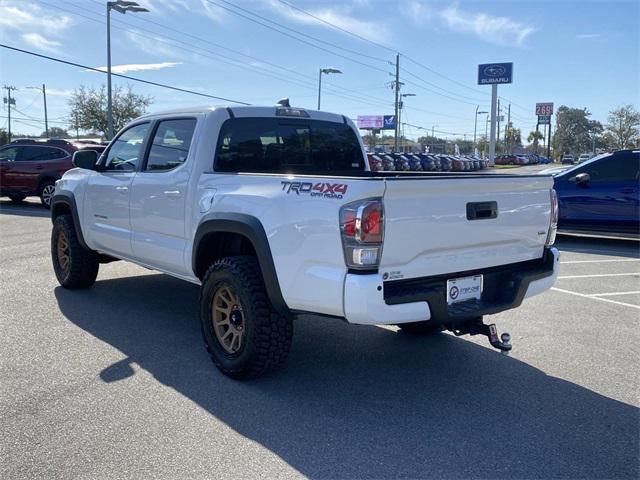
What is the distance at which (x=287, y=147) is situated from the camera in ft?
17.2

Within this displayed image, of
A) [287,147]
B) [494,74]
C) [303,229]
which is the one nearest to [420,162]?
[494,74]

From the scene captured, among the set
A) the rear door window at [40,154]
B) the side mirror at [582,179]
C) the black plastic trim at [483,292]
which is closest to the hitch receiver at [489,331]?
the black plastic trim at [483,292]

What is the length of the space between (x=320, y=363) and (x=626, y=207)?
7.83 meters

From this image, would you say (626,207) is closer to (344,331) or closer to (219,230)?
(344,331)

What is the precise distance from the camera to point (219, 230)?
419 centimetres

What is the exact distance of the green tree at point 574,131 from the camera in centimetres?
12662

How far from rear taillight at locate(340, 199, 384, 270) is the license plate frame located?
67cm

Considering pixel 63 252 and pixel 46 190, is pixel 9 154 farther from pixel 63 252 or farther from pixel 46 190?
pixel 63 252

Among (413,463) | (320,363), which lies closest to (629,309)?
(320,363)

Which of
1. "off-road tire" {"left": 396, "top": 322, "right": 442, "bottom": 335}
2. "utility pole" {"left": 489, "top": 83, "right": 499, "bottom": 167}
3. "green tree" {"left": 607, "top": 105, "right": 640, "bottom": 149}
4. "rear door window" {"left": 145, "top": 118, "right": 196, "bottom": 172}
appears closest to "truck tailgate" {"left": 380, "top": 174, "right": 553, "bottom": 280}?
"off-road tire" {"left": 396, "top": 322, "right": 442, "bottom": 335}

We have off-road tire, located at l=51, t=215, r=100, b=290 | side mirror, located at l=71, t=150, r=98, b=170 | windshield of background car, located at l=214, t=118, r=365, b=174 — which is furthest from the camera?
off-road tire, located at l=51, t=215, r=100, b=290

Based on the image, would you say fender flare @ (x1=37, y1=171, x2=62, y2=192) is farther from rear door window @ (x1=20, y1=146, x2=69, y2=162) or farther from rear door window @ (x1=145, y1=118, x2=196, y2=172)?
rear door window @ (x1=145, y1=118, x2=196, y2=172)

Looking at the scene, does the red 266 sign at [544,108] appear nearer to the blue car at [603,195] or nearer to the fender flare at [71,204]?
the blue car at [603,195]

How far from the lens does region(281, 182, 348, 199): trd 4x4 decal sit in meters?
3.41
